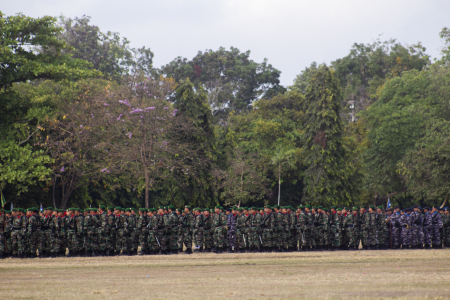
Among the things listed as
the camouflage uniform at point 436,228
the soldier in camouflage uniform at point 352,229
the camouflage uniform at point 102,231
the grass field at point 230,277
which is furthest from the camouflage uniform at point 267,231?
the camouflage uniform at point 436,228

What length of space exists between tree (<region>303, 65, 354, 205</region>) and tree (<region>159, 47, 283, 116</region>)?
20.2 metres

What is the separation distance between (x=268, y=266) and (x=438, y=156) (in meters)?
22.9

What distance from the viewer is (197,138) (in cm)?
3756

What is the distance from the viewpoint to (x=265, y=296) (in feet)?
32.7

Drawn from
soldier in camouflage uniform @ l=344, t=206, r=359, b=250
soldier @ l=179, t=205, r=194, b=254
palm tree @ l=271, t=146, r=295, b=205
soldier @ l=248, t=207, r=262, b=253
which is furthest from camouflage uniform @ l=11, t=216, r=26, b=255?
palm tree @ l=271, t=146, r=295, b=205

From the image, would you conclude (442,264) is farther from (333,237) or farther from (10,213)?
(10,213)

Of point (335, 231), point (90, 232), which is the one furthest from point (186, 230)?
point (335, 231)

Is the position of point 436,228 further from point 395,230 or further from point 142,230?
point 142,230

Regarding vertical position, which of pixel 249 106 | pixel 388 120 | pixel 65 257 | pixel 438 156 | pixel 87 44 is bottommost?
pixel 65 257

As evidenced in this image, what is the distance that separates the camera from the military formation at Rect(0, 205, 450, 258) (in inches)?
766

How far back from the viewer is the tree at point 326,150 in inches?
1553

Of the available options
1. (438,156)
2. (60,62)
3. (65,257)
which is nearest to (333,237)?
(65,257)

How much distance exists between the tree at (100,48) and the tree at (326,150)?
24493mm

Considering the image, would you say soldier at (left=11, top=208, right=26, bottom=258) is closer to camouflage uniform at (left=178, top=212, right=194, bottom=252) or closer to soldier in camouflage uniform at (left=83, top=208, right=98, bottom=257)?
soldier in camouflage uniform at (left=83, top=208, right=98, bottom=257)
